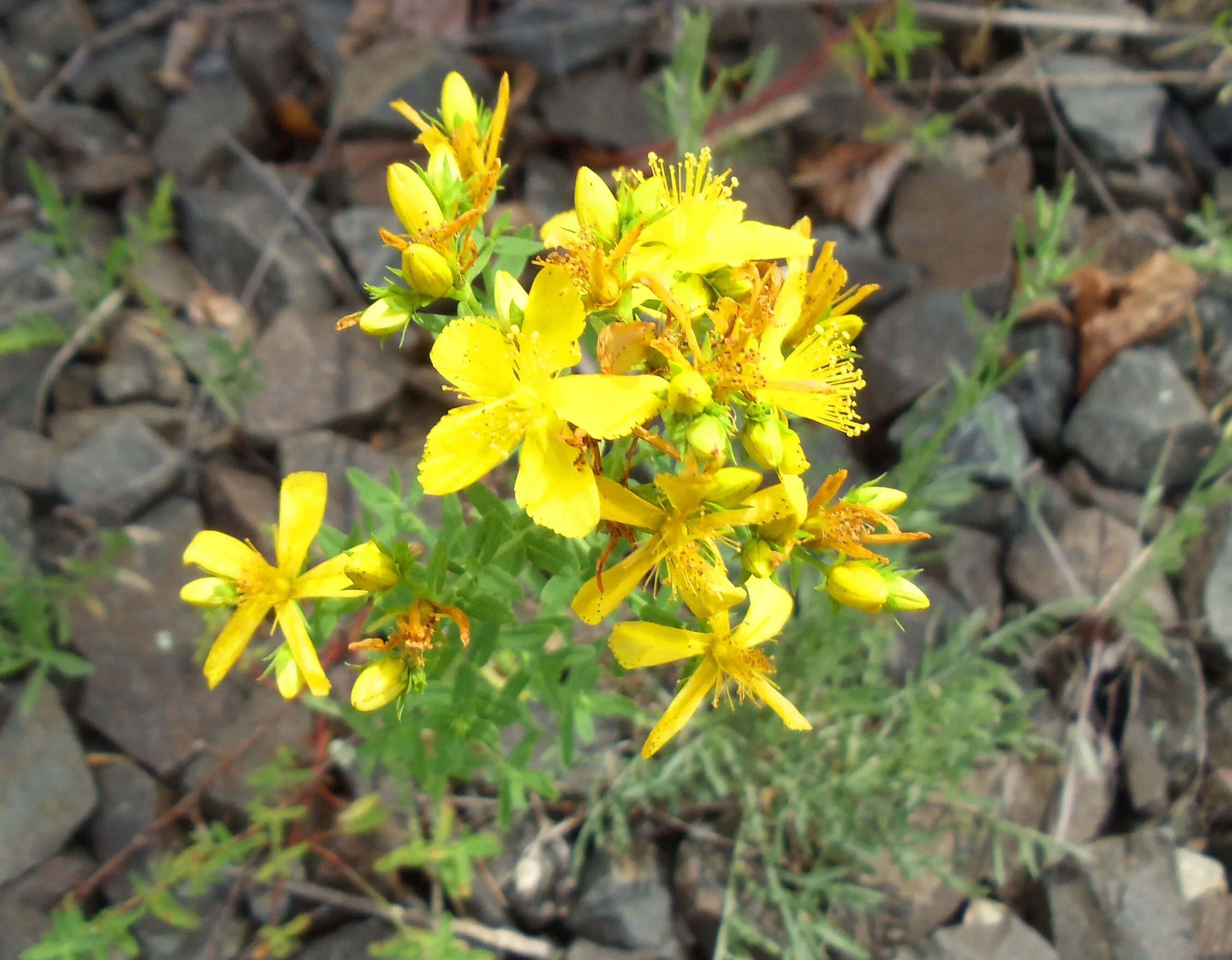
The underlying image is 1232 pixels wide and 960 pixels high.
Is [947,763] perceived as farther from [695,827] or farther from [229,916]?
[229,916]

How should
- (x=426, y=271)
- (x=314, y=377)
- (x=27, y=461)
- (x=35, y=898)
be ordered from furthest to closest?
(x=314, y=377) < (x=27, y=461) < (x=35, y=898) < (x=426, y=271)

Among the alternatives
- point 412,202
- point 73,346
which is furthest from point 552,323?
point 73,346

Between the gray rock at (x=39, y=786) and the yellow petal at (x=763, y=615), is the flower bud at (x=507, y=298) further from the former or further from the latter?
the gray rock at (x=39, y=786)

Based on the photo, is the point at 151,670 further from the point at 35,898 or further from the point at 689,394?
the point at 689,394

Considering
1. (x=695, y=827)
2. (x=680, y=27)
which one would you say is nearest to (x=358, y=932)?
(x=695, y=827)

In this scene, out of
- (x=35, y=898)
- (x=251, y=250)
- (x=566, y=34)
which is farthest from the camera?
(x=566, y=34)

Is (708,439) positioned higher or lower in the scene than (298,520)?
higher
